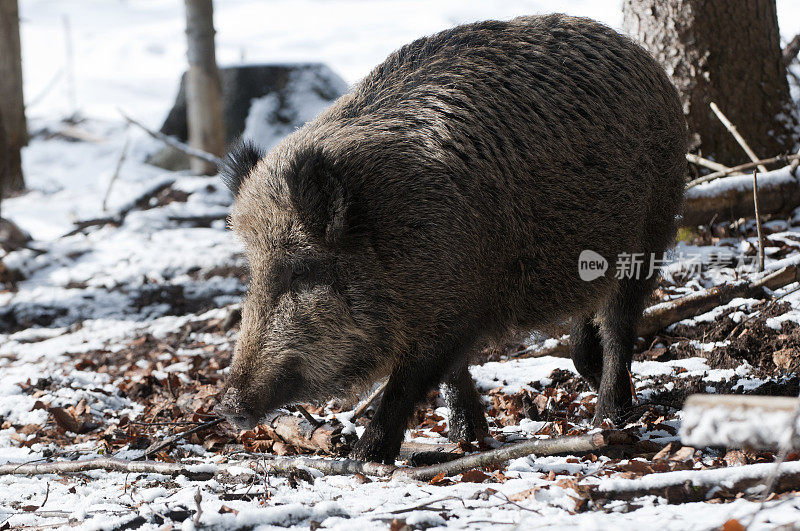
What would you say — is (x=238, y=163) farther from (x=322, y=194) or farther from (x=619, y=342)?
(x=619, y=342)

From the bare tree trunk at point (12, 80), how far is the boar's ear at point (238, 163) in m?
10.5

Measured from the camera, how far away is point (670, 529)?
204 cm

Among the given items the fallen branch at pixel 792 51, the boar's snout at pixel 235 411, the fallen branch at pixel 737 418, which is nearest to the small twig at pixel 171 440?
the boar's snout at pixel 235 411

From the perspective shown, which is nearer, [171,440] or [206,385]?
[171,440]

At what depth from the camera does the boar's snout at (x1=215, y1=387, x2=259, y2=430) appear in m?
3.22

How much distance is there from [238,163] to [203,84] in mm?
7755

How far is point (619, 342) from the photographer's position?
14.1ft

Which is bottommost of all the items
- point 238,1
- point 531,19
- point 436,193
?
point 436,193

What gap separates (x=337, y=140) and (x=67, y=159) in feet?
48.9

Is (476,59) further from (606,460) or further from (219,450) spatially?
(219,450)

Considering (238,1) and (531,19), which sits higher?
(238,1)

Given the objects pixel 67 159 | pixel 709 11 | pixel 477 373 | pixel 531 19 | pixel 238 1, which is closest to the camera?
pixel 531 19

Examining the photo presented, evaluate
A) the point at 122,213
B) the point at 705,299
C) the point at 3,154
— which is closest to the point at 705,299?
the point at 705,299

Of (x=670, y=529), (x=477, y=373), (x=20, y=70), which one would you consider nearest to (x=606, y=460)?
(x=670, y=529)
